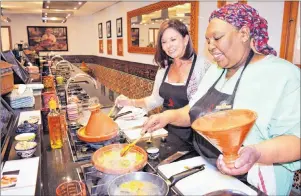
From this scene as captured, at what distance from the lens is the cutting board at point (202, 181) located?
1.05m

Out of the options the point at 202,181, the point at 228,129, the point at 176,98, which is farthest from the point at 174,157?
the point at 176,98

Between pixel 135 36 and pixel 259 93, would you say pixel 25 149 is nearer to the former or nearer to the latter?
pixel 259 93

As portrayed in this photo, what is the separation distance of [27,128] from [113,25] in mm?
7070

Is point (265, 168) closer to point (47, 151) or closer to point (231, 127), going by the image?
point (231, 127)

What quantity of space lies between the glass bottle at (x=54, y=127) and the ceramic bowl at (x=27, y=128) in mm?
139

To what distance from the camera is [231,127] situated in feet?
2.56

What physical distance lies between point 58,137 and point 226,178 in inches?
38.1

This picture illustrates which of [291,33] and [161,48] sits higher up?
[291,33]

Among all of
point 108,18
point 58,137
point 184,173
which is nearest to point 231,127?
point 184,173

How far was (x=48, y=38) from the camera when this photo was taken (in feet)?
36.1

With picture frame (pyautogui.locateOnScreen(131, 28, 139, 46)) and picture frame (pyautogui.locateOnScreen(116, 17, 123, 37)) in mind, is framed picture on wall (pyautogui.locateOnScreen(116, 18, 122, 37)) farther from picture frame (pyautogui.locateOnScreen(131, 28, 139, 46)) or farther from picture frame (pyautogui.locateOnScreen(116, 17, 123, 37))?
picture frame (pyautogui.locateOnScreen(131, 28, 139, 46))

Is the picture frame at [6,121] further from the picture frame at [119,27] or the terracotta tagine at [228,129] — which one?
the picture frame at [119,27]

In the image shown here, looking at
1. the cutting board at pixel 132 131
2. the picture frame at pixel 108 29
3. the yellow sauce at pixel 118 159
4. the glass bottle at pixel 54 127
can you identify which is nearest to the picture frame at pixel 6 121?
the glass bottle at pixel 54 127

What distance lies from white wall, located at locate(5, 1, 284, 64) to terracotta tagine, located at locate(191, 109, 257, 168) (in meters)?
2.17
